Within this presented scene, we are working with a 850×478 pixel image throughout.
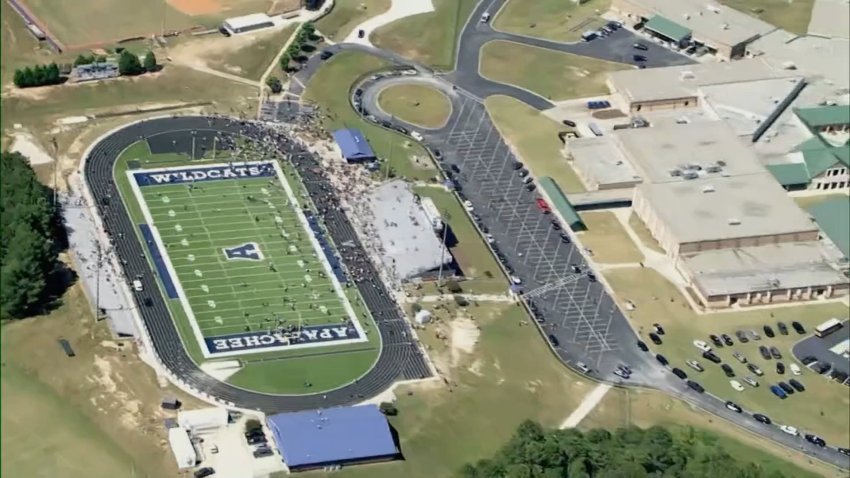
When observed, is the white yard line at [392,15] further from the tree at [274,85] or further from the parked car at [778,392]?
the parked car at [778,392]

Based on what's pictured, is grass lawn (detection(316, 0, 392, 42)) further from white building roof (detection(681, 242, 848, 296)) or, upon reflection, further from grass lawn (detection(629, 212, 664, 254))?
white building roof (detection(681, 242, 848, 296))

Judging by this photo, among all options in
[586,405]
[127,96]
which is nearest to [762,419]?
[586,405]

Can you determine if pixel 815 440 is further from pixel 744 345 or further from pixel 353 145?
pixel 353 145

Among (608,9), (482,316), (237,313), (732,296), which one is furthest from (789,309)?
(608,9)

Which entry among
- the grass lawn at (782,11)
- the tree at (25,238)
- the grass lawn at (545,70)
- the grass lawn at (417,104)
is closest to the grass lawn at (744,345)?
the grass lawn at (417,104)

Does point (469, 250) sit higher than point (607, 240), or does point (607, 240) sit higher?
point (469, 250)
